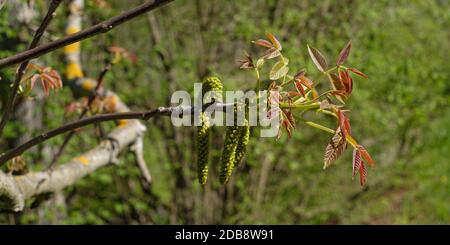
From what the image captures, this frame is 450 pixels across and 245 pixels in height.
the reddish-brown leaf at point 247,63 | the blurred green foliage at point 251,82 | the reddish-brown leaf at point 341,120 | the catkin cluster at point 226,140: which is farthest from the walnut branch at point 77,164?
the blurred green foliage at point 251,82

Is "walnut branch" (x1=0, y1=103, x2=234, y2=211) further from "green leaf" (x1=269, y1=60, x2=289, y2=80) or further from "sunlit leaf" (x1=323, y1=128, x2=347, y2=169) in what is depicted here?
"sunlit leaf" (x1=323, y1=128, x2=347, y2=169)

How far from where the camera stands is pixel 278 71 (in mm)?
1535

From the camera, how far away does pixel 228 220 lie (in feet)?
17.9

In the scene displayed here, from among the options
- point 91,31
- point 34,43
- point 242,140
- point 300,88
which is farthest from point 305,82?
point 34,43

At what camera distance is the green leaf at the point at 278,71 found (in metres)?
Answer: 1.52

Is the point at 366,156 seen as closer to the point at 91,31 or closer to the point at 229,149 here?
the point at 229,149

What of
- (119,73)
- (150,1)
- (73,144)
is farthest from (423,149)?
(150,1)

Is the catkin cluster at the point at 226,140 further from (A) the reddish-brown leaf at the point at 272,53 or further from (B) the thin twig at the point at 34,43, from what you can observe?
(B) the thin twig at the point at 34,43

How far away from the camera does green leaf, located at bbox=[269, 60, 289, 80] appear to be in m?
1.52

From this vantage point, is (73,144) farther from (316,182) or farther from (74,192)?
(316,182)

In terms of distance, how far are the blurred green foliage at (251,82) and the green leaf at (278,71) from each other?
10.2 ft

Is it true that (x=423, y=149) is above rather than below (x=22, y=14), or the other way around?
below

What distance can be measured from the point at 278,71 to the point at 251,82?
3.25m

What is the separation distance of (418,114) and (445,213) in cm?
223
